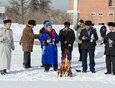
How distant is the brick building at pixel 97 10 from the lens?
8876cm

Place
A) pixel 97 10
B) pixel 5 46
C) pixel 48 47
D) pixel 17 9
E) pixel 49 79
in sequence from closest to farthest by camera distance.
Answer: pixel 49 79
pixel 5 46
pixel 48 47
pixel 17 9
pixel 97 10

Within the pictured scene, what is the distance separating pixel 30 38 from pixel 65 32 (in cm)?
120

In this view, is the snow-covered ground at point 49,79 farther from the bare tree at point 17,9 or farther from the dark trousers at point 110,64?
the bare tree at point 17,9

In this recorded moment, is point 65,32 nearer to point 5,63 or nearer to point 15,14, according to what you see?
point 5,63

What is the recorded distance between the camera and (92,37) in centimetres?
1468

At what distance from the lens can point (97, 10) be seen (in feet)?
295

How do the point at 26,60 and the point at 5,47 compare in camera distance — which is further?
the point at 26,60

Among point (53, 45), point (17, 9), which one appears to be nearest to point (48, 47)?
point (53, 45)

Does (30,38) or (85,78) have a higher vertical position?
(30,38)

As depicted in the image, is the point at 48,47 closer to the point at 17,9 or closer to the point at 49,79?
the point at 49,79

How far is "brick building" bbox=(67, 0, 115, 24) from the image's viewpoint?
88.8 m

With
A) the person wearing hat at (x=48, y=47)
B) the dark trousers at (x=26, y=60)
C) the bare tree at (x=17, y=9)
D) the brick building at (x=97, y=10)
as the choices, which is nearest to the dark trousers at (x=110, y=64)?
the person wearing hat at (x=48, y=47)

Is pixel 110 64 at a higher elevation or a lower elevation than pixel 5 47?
lower

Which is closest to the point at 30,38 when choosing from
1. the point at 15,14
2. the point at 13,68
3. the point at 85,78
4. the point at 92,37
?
the point at 13,68
